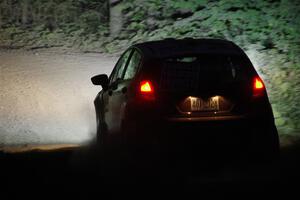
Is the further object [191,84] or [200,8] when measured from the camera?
[200,8]

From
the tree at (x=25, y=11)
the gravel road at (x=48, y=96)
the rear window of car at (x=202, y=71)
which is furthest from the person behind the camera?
the tree at (x=25, y=11)

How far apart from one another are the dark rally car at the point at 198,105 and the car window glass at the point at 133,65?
0.15 meters

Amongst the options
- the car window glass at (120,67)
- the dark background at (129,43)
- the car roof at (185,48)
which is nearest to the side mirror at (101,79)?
the car window glass at (120,67)

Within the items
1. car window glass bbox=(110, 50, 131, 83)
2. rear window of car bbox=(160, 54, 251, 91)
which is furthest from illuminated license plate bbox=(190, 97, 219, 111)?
car window glass bbox=(110, 50, 131, 83)

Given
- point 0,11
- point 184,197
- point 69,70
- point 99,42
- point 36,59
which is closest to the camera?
point 184,197

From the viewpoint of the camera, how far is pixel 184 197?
5.69 meters

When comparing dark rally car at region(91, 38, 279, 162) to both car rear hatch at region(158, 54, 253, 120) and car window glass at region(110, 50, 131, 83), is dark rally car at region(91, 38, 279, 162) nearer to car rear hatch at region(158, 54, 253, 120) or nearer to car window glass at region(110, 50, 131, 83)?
car rear hatch at region(158, 54, 253, 120)

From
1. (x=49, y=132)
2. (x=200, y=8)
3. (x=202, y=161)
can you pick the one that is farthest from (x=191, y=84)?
(x=200, y=8)

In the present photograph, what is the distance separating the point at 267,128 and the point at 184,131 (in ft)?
3.30

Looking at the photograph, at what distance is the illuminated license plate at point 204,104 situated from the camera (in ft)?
19.4

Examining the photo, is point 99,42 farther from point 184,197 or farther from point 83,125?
point 184,197

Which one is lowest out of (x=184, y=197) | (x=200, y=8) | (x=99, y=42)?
(x=99, y=42)

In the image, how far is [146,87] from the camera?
607 centimetres

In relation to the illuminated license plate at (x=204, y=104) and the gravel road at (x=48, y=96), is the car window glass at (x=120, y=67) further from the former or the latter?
the gravel road at (x=48, y=96)
